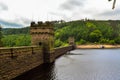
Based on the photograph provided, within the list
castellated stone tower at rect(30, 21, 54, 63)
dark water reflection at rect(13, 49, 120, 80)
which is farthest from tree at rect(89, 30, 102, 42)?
dark water reflection at rect(13, 49, 120, 80)

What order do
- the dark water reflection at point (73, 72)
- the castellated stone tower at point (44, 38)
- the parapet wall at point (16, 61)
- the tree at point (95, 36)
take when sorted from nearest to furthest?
1. the parapet wall at point (16, 61)
2. the dark water reflection at point (73, 72)
3. the castellated stone tower at point (44, 38)
4. the tree at point (95, 36)

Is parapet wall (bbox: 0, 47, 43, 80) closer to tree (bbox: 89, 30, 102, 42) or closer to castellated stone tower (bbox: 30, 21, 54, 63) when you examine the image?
castellated stone tower (bbox: 30, 21, 54, 63)

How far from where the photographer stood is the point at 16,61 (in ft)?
69.5

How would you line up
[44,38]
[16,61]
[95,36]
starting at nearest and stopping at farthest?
[16,61] < [44,38] < [95,36]

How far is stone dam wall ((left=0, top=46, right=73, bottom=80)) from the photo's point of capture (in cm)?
1794

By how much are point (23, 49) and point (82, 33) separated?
151557mm

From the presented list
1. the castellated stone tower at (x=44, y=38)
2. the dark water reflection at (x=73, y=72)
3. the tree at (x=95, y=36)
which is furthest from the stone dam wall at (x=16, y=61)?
the tree at (x=95, y=36)

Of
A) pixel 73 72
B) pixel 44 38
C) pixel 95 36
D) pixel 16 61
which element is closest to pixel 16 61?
pixel 16 61

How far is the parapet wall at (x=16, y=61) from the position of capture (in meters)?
17.9

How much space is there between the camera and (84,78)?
69.5ft

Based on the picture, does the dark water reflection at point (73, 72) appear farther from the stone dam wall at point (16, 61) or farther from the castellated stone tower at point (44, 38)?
the castellated stone tower at point (44, 38)

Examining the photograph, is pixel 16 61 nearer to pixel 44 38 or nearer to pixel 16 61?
pixel 16 61

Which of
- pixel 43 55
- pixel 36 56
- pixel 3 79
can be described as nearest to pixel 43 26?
pixel 43 55

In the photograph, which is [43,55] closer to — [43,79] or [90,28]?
[43,79]
